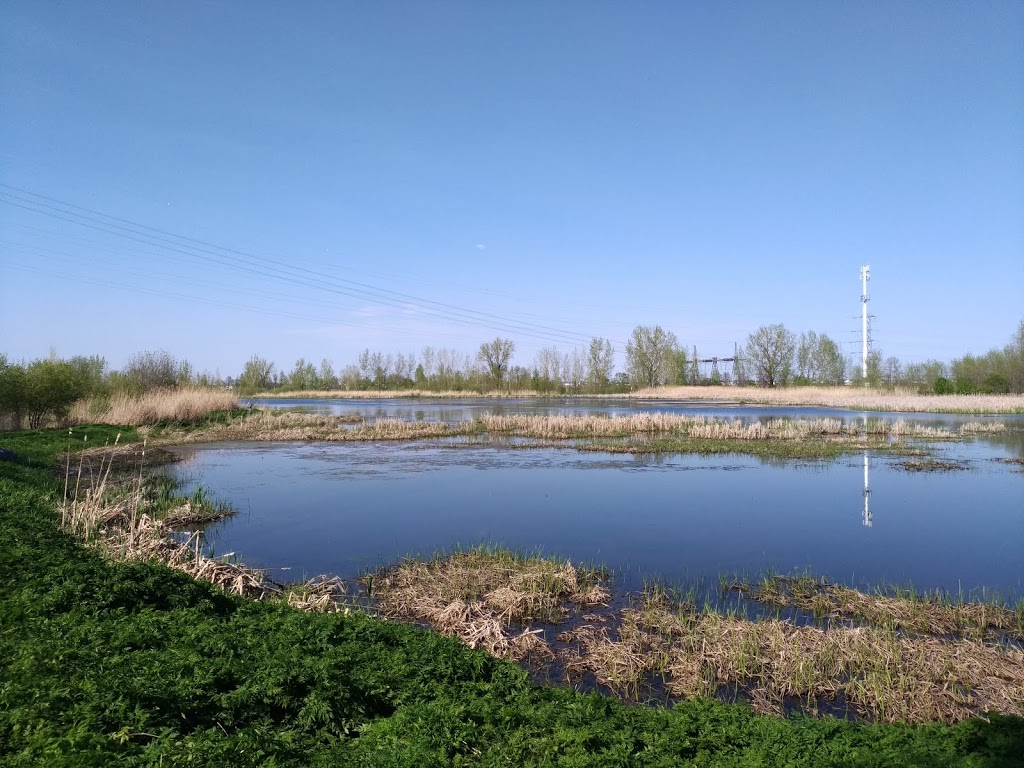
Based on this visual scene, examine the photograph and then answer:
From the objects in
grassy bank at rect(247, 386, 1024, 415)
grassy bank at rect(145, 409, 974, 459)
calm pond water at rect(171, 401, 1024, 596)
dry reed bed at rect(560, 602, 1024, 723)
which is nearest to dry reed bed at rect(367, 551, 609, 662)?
dry reed bed at rect(560, 602, 1024, 723)

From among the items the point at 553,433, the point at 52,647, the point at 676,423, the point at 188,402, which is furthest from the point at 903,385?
the point at 52,647

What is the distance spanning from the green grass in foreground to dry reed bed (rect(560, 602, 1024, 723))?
1075mm

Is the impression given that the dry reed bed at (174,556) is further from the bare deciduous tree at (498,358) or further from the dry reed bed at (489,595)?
the bare deciduous tree at (498,358)

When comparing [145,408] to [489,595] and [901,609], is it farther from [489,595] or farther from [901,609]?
[901,609]

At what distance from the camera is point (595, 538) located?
10539 millimetres

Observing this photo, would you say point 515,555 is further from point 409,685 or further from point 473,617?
point 409,685

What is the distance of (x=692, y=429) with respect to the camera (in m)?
26.2

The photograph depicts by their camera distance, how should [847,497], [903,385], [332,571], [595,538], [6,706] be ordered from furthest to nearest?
[903,385] < [847,497] < [595,538] < [332,571] < [6,706]

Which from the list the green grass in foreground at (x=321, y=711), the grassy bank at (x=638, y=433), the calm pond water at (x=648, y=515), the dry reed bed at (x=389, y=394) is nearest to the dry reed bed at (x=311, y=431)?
the grassy bank at (x=638, y=433)

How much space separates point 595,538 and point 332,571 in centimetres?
431

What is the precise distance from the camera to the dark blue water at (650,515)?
29.8 feet

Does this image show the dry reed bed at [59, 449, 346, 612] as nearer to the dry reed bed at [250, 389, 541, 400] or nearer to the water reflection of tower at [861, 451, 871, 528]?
the water reflection of tower at [861, 451, 871, 528]

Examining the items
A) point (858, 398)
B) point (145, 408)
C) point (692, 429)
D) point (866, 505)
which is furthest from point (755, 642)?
point (858, 398)

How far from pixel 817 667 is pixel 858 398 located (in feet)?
174
